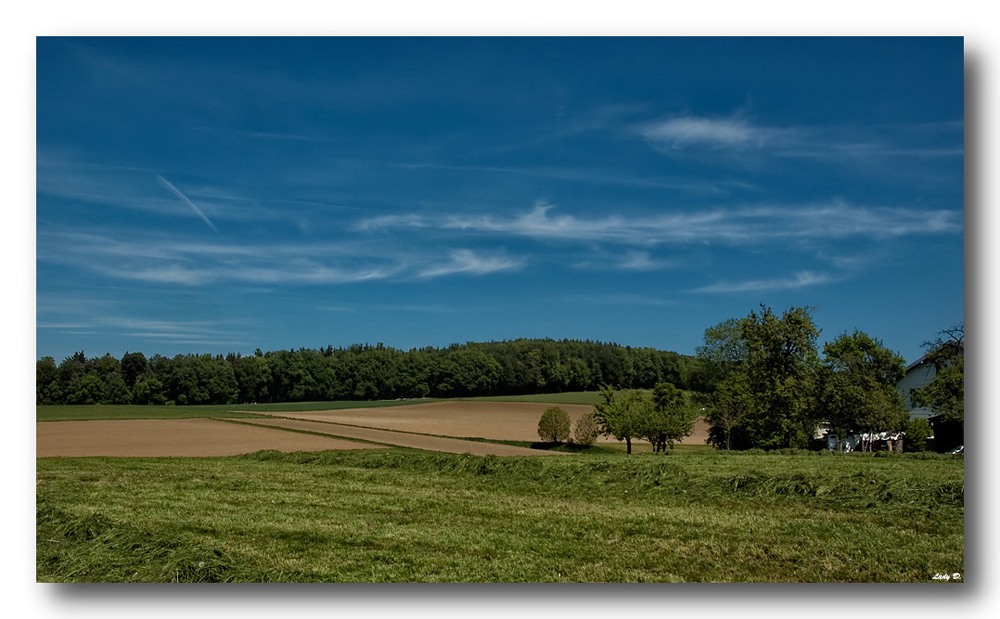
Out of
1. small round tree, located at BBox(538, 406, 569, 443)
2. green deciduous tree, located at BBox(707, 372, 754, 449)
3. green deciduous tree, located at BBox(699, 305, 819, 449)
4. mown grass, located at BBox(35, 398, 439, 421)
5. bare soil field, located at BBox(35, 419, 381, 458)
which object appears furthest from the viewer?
green deciduous tree, located at BBox(707, 372, 754, 449)

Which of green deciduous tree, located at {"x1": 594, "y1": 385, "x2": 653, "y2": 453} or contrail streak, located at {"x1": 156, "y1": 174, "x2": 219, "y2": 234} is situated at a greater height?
contrail streak, located at {"x1": 156, "y1": 174, "x2": 219, "y2": 234}

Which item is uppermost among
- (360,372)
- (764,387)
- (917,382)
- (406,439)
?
(360,372)

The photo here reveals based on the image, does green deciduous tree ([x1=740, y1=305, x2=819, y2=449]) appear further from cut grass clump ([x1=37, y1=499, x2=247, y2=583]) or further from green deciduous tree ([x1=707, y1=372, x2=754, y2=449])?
cut grass clump ([x1=37, y1=499, x2=247, y2=583])

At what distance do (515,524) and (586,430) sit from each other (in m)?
5.84

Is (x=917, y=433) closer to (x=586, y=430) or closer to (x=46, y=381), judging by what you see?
(x=586, y=430)

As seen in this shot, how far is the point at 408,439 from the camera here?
11.9 metres

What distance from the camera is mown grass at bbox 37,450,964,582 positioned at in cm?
559

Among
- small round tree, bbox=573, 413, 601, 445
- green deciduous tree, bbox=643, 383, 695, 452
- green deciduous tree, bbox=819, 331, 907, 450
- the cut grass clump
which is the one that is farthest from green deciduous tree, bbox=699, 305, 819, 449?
the cut grass clump

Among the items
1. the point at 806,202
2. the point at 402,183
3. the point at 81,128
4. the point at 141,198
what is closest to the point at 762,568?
the point at 806,202

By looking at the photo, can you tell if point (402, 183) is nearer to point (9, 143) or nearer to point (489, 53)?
point (489, 53)

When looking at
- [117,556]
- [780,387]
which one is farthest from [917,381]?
[117,556]

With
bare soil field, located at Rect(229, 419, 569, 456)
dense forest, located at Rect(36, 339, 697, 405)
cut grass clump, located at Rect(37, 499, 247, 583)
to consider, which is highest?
dense forest, located at Rect(36, 339, 697, 405)

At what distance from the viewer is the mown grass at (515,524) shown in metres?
5.59

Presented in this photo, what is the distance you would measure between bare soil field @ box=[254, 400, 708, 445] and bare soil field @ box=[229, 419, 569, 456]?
0.48 feet
